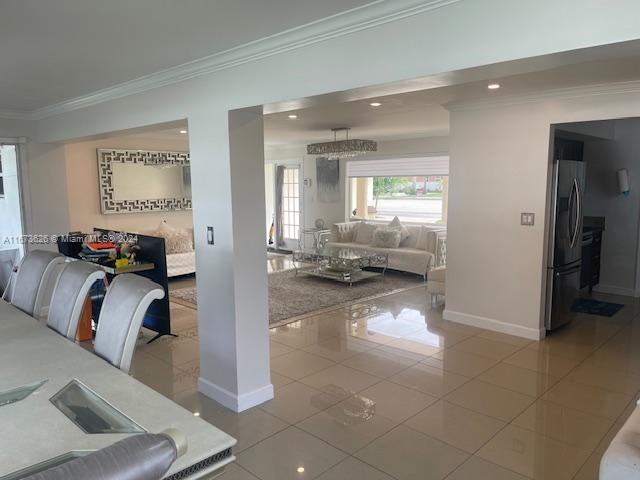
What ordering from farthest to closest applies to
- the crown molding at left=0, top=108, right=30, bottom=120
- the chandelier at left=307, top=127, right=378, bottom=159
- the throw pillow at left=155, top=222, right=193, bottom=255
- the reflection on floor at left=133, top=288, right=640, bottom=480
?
the throw pillow at left=155, top=222, right=193, bottom=255 < the chandelier at left=307, top=127, right=378, bottom=159 < the crown molding at left=0, top=108, right=30, bottom=120 < the reflection on floor at left=133, top=288, right=640, bottom=480

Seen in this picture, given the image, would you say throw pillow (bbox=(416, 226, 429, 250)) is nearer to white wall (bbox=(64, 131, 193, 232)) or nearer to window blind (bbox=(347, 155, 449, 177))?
window blind (bbox=(347, 155, 449, 177))

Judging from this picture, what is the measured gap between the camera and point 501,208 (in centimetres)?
475

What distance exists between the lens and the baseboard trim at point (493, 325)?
4.63m

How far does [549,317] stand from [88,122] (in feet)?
15.8

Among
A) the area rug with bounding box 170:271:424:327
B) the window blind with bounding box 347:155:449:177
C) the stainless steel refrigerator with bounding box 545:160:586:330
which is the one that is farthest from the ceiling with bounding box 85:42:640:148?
the area rug with bounding box 170:271:424:327

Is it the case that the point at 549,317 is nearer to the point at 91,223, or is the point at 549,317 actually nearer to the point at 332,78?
the point at 332,78

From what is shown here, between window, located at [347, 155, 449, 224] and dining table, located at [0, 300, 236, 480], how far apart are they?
6.91m

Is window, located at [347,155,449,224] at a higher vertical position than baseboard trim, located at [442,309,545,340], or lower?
higher

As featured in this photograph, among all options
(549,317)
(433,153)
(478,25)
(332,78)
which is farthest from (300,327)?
(433,153)

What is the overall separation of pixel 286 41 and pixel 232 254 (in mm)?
1357

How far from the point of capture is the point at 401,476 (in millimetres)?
2498

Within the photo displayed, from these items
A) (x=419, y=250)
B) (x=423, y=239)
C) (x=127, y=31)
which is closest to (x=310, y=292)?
(x=419, y=250)

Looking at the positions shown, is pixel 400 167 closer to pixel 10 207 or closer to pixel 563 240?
pixel 563 240

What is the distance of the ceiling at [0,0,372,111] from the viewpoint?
2078 mm
